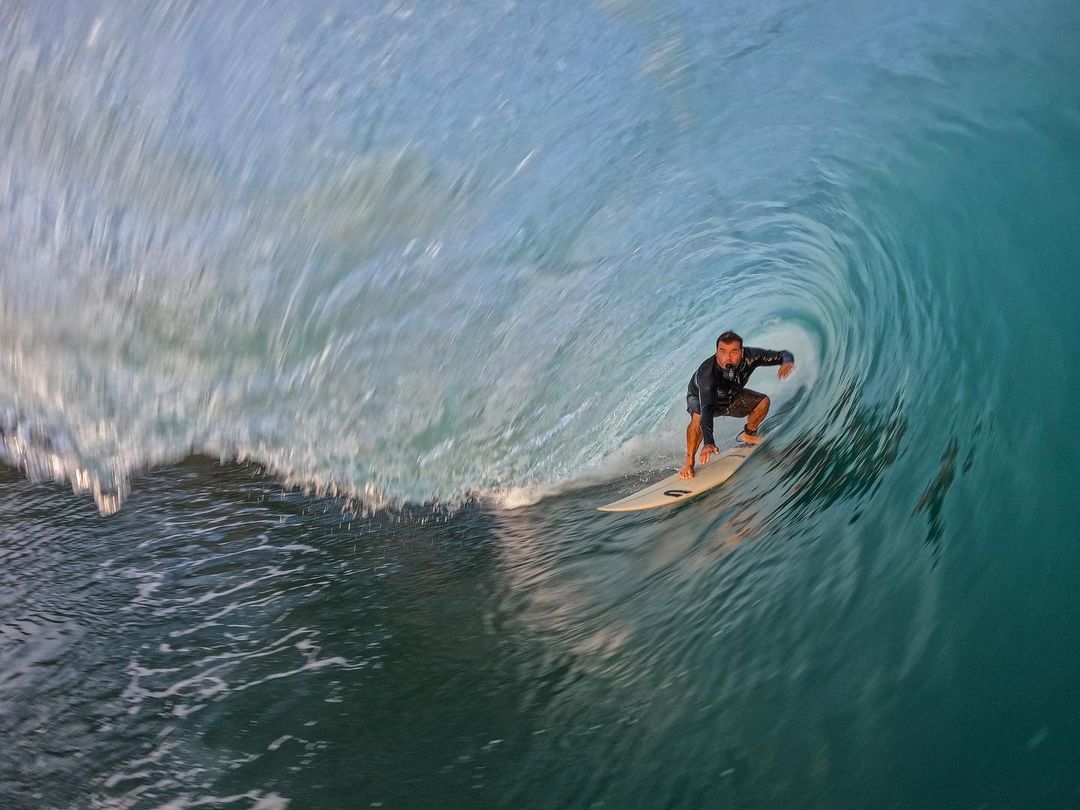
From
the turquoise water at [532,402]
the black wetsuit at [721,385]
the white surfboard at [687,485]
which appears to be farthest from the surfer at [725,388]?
the turquoise water at [532,402]

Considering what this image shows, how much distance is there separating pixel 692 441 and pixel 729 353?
1177 millimetres

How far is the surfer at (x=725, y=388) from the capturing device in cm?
684

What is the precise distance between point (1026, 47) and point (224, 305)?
6.25 meters

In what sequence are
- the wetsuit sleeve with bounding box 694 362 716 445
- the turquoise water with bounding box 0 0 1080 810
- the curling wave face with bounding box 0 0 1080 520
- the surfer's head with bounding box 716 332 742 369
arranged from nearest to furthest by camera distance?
the turquoise water with bounding box 0 0 1080 810 < the curling wave face with bounding box 0 0 1080 520 < the surfer's head with bounding box 716 332 742 369 < the wetsuit sleeve with bounding box 694 362 716 445

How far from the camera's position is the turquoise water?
376 centimetres

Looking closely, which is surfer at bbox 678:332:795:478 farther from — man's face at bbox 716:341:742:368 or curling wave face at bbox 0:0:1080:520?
curling wave face at bbox 0:0:1080:520

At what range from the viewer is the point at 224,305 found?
7.64m

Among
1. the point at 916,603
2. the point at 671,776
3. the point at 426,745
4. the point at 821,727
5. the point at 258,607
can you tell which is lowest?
the point at 258,607

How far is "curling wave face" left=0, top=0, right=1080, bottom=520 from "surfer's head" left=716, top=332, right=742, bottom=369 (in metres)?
0.92

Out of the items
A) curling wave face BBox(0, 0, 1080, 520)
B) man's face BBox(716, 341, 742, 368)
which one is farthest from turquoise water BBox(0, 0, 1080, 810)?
man's face BBox(716, 341, 742, 368)

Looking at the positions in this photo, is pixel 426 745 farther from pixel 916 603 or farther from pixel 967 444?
pixel 967 444

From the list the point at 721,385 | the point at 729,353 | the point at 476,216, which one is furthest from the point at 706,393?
the point at 476,216

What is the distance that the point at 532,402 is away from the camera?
9891mm

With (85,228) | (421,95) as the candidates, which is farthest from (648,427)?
(85,228)
